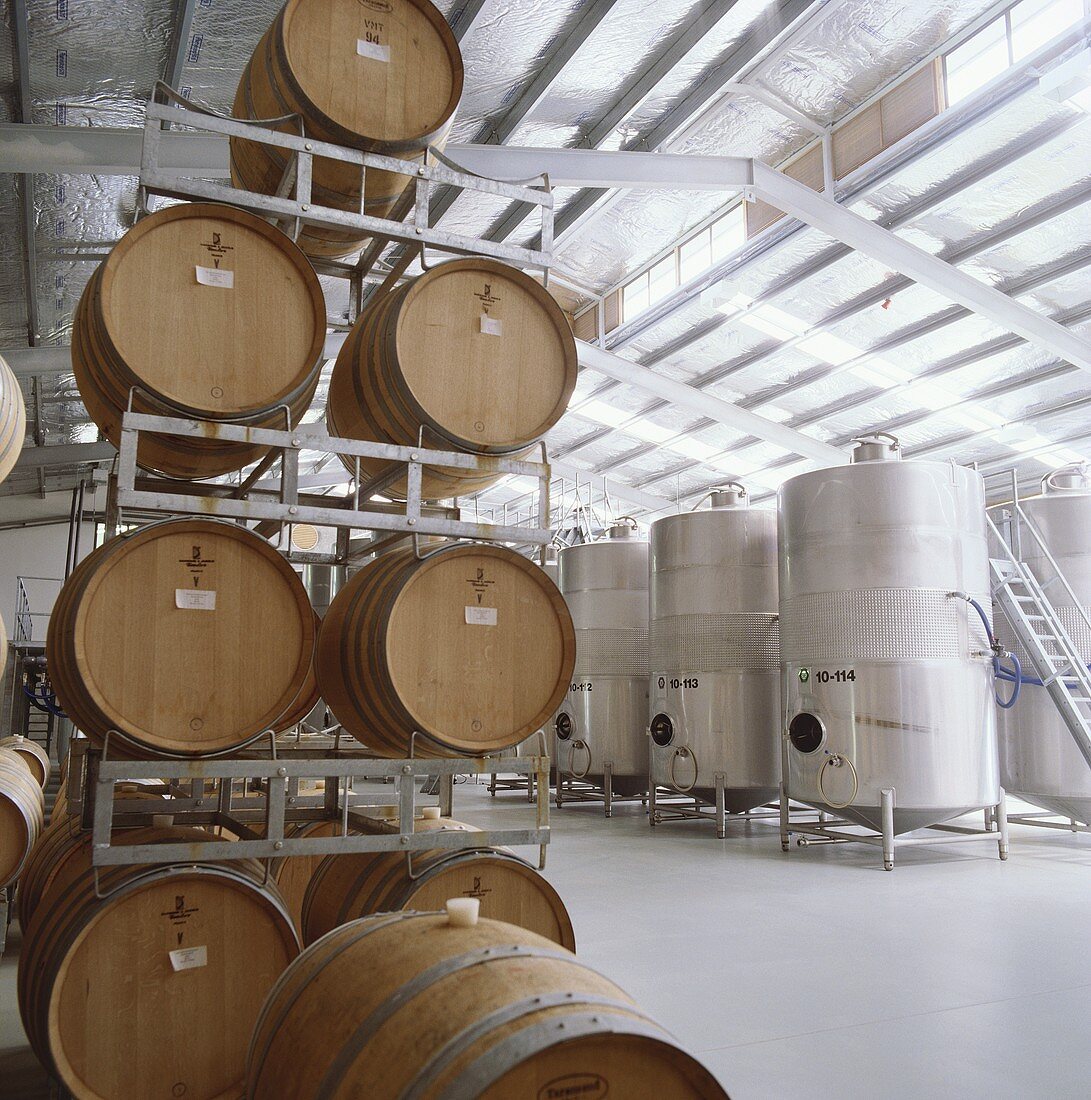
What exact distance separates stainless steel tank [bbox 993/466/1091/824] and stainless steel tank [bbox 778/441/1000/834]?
1354mm

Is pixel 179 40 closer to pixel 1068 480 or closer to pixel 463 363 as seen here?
pixel 463 363

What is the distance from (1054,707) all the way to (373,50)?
8.51 metres

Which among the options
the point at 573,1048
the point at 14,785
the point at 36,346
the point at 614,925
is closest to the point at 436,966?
the point at 573,1048

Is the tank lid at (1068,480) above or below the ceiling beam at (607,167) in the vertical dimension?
below

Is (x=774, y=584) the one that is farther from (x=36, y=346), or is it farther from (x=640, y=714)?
(x=36, y=346)

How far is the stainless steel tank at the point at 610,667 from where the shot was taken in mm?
12078

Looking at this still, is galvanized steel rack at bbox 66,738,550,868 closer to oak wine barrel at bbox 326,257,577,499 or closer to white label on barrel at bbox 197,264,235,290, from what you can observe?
oak wine barrel at bbox 326,257,577,499

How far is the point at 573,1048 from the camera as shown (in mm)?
1668

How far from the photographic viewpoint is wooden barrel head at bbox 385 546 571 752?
3537 millimetres

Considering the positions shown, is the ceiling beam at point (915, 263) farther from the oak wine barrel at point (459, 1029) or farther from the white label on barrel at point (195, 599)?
the oak wine barrel at point (459, 1029)

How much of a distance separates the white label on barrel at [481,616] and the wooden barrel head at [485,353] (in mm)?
675

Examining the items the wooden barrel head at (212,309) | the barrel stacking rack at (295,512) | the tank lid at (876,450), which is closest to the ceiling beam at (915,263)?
the tank lid at (876,450)

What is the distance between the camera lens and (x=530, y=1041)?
5.31ft

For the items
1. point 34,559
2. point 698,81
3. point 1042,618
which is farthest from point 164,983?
point 34,559
